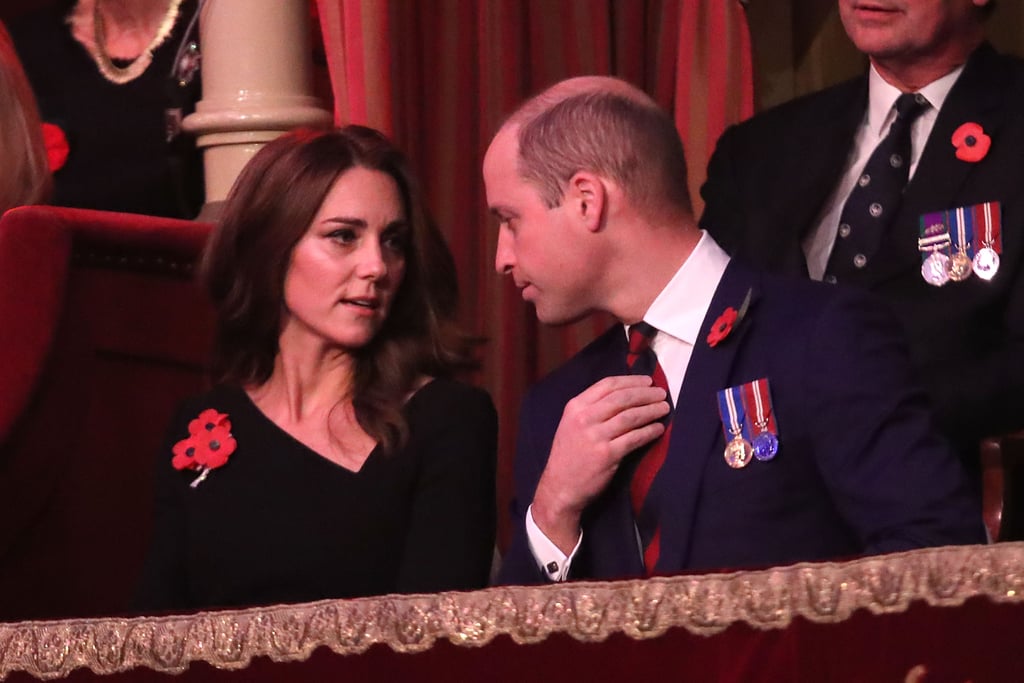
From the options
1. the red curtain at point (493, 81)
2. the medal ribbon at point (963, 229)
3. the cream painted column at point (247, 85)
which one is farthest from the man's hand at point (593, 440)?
the cream painted column at point (247, 85)

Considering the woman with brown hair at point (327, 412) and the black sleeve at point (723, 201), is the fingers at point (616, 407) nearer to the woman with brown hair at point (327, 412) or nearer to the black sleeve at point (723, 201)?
the woman with brown hair at point (327, 412)

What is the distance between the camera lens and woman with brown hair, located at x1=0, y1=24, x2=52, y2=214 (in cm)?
241

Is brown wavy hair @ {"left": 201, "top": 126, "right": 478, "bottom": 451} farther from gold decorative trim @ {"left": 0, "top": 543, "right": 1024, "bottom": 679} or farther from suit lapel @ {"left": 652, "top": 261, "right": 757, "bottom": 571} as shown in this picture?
gold decorative trim @ {"left": 0, "top": 543, "right": 1024, "bottom": 679}

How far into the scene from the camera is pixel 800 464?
1654 millimetres

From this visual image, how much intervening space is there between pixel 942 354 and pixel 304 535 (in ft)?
2.94

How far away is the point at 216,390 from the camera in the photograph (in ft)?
7.20

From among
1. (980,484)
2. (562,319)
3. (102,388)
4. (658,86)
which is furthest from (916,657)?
(658,86)

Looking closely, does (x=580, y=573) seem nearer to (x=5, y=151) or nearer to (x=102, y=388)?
(x=102, y=388)

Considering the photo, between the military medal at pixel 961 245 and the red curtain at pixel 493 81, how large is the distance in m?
0.72

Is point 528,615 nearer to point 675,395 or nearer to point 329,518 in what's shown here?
point 675,395

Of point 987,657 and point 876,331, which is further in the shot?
point 876,331

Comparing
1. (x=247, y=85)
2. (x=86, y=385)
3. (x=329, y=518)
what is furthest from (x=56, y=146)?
(x=329, y=518)

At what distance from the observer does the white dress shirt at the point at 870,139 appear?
2.26m

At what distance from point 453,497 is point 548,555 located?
1.06ft
